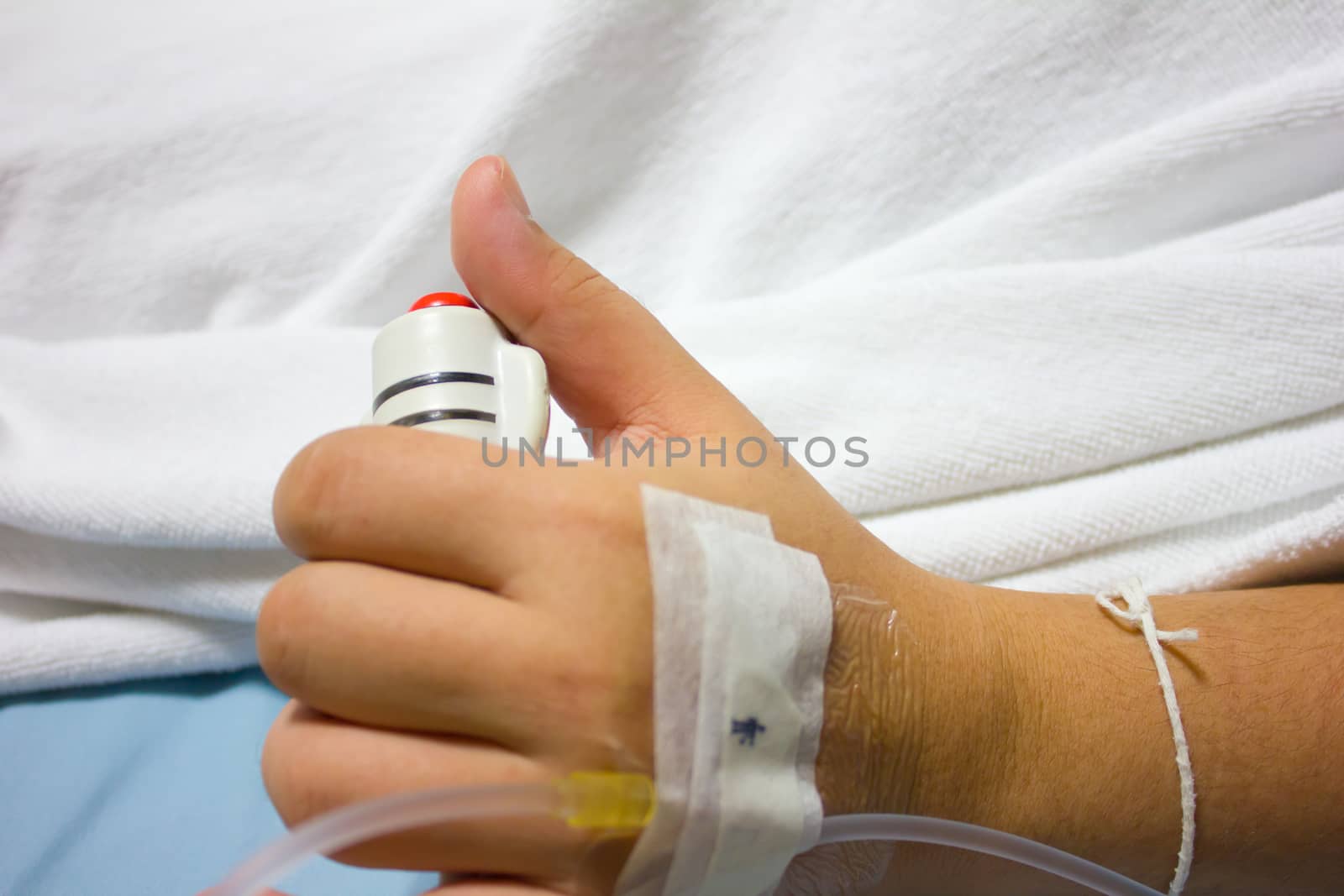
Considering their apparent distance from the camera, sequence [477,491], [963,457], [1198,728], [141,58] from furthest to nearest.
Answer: [141,58], [963,457], [1198,728], [477,491]

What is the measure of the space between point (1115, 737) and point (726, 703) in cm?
40

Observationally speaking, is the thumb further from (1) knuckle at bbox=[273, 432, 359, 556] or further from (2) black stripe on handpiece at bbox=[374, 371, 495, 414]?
(1) knuckle at bbox=[273, 432, 359, 556]

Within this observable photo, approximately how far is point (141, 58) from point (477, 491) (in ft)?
3.44

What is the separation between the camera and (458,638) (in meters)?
0.49

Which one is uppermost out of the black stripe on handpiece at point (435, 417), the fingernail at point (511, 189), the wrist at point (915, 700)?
the fingernail at point (511, 189)

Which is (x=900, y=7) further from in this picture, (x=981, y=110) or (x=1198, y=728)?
(x=1198, y=728)

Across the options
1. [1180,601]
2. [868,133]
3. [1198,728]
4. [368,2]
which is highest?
[368,2]

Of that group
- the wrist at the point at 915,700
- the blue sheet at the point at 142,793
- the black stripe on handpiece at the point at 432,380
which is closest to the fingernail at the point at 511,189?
the black stripe on handpiece at the point at 432,380

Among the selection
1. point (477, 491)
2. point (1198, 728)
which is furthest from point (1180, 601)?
point (477, 491)

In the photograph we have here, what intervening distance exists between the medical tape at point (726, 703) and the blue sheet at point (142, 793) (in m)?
0.38

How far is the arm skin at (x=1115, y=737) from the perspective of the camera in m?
0.67

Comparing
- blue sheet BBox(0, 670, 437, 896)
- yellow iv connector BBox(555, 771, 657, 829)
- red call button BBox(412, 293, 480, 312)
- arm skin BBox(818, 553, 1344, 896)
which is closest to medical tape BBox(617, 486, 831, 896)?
yellow iv connector BBox(555, 771, 657, 829)

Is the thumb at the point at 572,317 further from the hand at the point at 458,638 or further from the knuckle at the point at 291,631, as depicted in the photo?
the knuckle at the point at 291,631

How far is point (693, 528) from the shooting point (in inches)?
21.4
